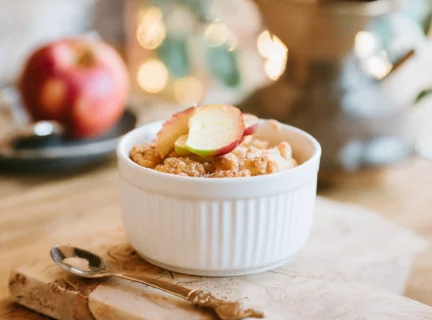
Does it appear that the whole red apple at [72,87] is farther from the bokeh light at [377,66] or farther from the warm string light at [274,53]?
the bokeh light at [377,66]

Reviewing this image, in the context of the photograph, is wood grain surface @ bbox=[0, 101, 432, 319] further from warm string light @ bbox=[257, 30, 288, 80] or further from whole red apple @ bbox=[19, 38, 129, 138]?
warm string light @ bbox=[257, 30, 288, 80]

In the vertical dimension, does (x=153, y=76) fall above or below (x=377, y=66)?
below

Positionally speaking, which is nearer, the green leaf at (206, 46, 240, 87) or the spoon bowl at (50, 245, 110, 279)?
the spoon bowl at (50, 245, 110, 279)

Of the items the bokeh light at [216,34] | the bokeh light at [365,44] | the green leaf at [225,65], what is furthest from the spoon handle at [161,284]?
the bokeh light at [216,34]

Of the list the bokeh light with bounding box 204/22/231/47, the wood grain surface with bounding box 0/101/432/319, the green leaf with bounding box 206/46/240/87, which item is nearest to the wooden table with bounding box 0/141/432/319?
the wood grain surface with bounding box 0/101/432/319

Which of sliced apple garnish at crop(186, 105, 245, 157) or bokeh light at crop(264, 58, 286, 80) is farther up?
sliced apple garnish at crop(186, 105, 245, 157)

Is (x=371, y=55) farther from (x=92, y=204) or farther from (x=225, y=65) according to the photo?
(x=92, y=204)

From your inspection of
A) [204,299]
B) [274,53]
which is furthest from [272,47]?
[204,299]
